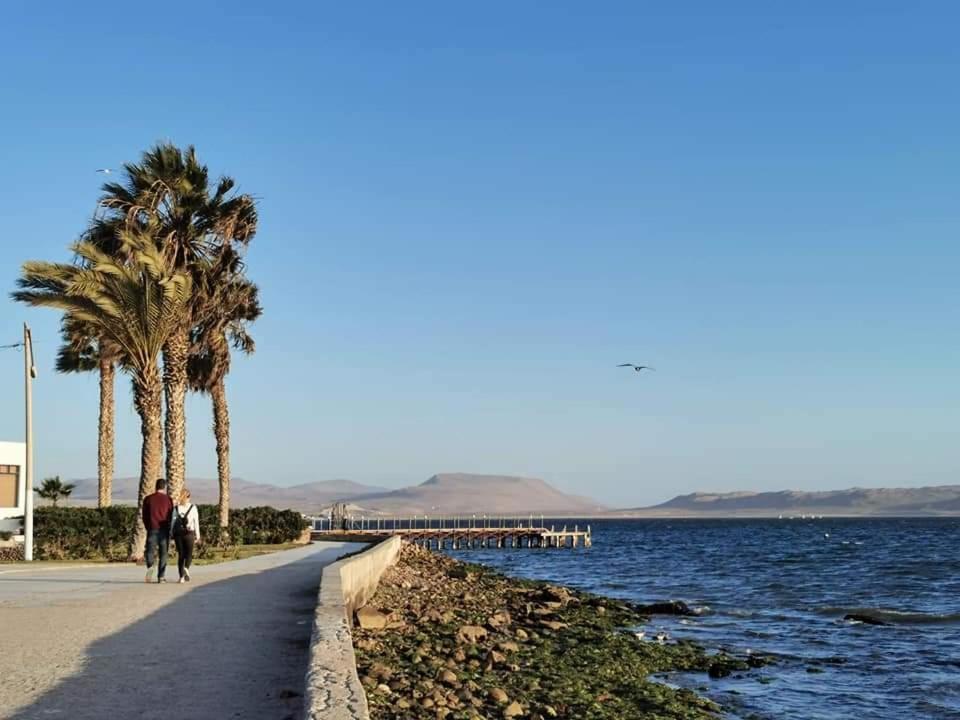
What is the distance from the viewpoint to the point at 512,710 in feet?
32.0

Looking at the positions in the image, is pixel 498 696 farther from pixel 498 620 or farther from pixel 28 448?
pixel 28 448

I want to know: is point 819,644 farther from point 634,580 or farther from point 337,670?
point 634,580

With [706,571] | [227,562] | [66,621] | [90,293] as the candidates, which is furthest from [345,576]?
[706,571]

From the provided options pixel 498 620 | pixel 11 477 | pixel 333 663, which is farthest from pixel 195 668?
pixel 11 477

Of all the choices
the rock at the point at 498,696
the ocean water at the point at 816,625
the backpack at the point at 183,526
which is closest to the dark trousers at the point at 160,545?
the backpack at the point at 183,526

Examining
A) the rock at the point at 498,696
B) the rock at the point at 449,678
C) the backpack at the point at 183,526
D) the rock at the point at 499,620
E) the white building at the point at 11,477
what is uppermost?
the white building at the point at 11,477

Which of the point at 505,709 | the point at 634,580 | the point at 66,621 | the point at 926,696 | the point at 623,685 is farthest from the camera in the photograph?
the point at 634,580

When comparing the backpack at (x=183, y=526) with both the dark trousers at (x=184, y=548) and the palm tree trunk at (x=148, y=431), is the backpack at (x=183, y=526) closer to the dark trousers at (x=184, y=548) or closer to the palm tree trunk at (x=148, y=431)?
the dark trousers at (x=184, y=548)

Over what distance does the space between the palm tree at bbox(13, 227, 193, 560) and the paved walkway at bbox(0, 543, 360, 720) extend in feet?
28.6

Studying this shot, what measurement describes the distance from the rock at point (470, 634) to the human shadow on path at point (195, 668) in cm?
209

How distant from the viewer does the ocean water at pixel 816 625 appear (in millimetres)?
15242

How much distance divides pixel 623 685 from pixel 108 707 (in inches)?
312

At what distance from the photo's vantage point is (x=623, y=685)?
44.5 feet

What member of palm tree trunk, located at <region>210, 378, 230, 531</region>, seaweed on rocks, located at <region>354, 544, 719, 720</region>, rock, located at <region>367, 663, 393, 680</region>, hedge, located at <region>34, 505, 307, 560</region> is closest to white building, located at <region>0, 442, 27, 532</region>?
palm tree trunk, located at <region>210, 378, 230, 531</region>
